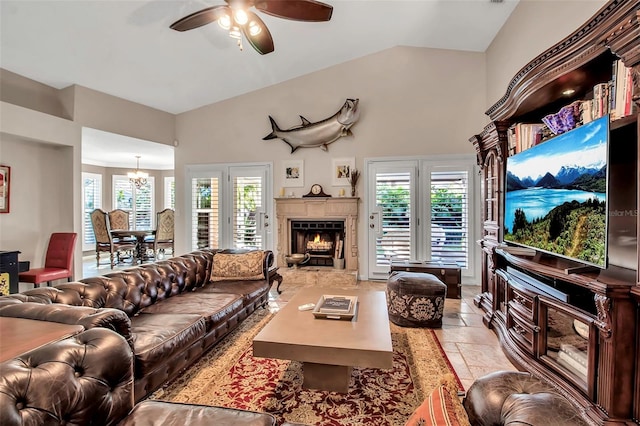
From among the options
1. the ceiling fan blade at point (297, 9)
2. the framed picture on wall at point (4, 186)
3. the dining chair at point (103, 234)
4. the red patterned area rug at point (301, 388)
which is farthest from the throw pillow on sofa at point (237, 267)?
the dining chair at point (103, 234)

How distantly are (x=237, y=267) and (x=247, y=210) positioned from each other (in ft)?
7.31

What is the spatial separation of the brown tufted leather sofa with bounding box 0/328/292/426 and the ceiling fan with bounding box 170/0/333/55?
99.6 inches

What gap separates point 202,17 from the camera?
2.65m

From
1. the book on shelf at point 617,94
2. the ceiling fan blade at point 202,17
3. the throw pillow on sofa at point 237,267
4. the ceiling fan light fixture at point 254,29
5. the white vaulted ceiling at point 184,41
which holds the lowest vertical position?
the throw pillow on sofa at point 237,267

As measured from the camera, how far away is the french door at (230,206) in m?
5.54

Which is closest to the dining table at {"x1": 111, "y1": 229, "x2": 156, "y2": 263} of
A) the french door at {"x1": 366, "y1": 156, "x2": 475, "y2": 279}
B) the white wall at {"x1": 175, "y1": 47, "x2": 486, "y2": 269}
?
the white wall at {"x1": 175, "y1": 47, "x2": 486, "y2": 269}

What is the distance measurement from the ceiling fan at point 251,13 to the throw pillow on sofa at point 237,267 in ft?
7.69

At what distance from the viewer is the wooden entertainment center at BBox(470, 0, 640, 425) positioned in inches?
58.1

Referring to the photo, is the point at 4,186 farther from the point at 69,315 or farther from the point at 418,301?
the point at 418,301

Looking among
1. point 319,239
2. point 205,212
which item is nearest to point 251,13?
point 319,239

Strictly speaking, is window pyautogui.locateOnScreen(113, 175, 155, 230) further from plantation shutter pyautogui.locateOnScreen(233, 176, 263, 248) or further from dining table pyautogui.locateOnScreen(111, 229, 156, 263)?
plantation shutter pyautogui.locateOnScreen(233, 176, 263, 248)

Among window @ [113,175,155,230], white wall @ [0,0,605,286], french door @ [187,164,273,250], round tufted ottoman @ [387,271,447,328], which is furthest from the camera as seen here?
window @ [113,175,155,230]

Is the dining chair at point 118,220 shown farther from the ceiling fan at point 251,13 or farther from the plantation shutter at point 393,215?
the ceiling fan at point 251,13

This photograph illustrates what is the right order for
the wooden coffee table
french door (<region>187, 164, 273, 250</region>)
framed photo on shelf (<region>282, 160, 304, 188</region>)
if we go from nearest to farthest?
the wooden coffee table
framed photo on shelf (<region>282, 160, 304, 188</region>)
french door (<region>187, 164, 273, 250</region>)
